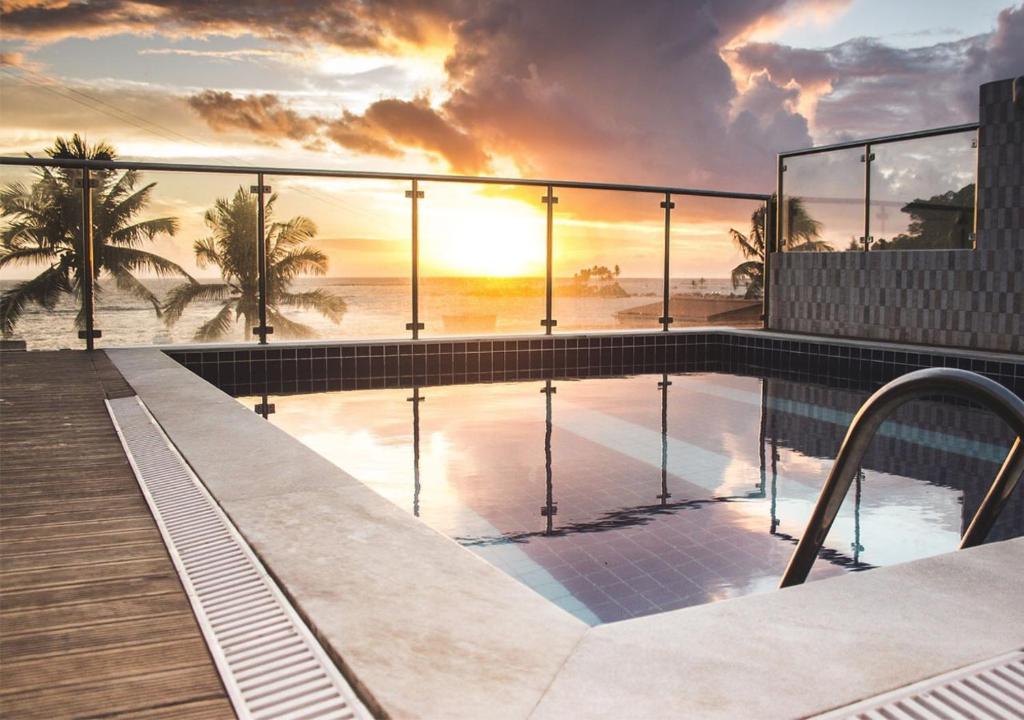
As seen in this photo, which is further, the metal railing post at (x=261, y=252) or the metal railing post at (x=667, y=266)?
the metal railing post at (x=667, y=266)

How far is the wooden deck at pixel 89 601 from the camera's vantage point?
0.93 meters

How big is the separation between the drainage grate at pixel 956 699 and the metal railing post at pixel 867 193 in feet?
18.5

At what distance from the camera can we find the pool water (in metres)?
2.04

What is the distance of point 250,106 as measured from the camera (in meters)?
21.6

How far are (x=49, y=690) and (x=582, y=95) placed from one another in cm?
1610

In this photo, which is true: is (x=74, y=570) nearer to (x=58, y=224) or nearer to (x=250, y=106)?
(x=58, y=224)

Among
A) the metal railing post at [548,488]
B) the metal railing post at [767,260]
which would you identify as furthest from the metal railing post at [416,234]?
the metal railing post at [767,260]

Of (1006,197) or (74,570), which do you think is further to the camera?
(1006,197)

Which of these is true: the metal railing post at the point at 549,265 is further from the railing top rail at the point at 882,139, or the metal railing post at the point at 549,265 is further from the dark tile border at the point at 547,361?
the railing top rail at the point at 882,139

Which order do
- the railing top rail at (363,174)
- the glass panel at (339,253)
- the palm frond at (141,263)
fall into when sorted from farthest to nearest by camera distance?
the palm frond at (141,263) < the glass panel at (339,253) < the railing top rail at (363,174)

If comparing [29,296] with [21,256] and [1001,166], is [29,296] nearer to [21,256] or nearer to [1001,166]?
[21,256]

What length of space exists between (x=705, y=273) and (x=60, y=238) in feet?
38.3

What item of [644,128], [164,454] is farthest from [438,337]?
[644,128]

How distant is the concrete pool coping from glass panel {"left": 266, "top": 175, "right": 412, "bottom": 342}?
4.33 meters
